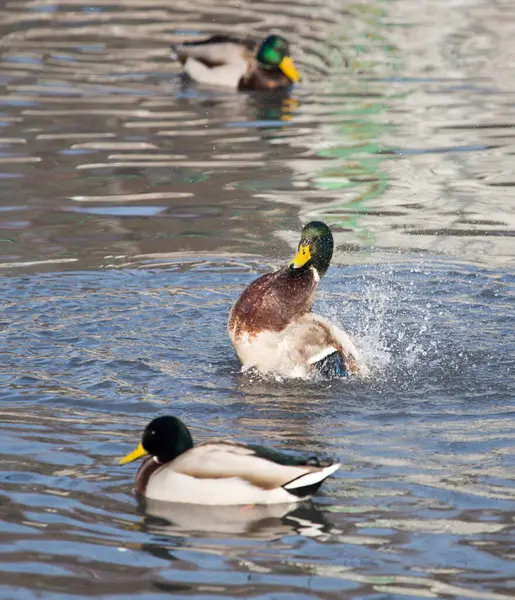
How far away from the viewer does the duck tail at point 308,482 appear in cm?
548

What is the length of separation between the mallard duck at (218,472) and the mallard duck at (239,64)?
1090 cm

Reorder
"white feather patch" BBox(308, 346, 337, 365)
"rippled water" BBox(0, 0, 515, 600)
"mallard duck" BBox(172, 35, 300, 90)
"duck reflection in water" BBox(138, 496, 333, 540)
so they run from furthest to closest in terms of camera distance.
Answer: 1. "mallard duck" BBox(172, 35, 300, 90)
2. "white feather patch" BBox(308, 346, 337, 365)
3. "duck reflection in water" BBox(138, 496, 333, 540)
4. "rippled water" BBox(0, 0, 515, 600)

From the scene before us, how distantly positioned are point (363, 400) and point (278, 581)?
7.83 feet

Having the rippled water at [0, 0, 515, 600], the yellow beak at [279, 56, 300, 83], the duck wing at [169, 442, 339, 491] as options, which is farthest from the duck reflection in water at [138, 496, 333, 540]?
the yellow beak at [279, 56, 300, 83]

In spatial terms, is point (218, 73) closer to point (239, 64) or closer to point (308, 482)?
point (239, 64)

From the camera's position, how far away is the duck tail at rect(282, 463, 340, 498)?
548 centimetres

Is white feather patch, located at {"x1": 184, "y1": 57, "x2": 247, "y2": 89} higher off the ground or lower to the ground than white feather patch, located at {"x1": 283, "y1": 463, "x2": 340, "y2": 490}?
higher

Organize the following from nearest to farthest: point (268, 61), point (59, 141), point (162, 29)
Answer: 1. point (59, 141)
2. point (268, 61)
3. point (162, 29)

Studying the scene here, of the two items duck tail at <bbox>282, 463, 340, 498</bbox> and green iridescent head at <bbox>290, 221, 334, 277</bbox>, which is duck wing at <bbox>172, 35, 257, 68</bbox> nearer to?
green iridescent head at <bbox>290, 221, 334, 277</bbox>

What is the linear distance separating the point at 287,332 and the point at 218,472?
2.14m

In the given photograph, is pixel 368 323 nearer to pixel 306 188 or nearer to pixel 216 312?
pixel 216 312

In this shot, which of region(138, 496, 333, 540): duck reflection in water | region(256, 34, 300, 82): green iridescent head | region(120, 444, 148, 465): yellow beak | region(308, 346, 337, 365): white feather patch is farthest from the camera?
region(256, 34, 300, 82): green iridescent head

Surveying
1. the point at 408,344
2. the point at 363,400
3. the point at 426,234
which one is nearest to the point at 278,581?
the point at 363,400

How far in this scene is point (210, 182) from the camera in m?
12.2
